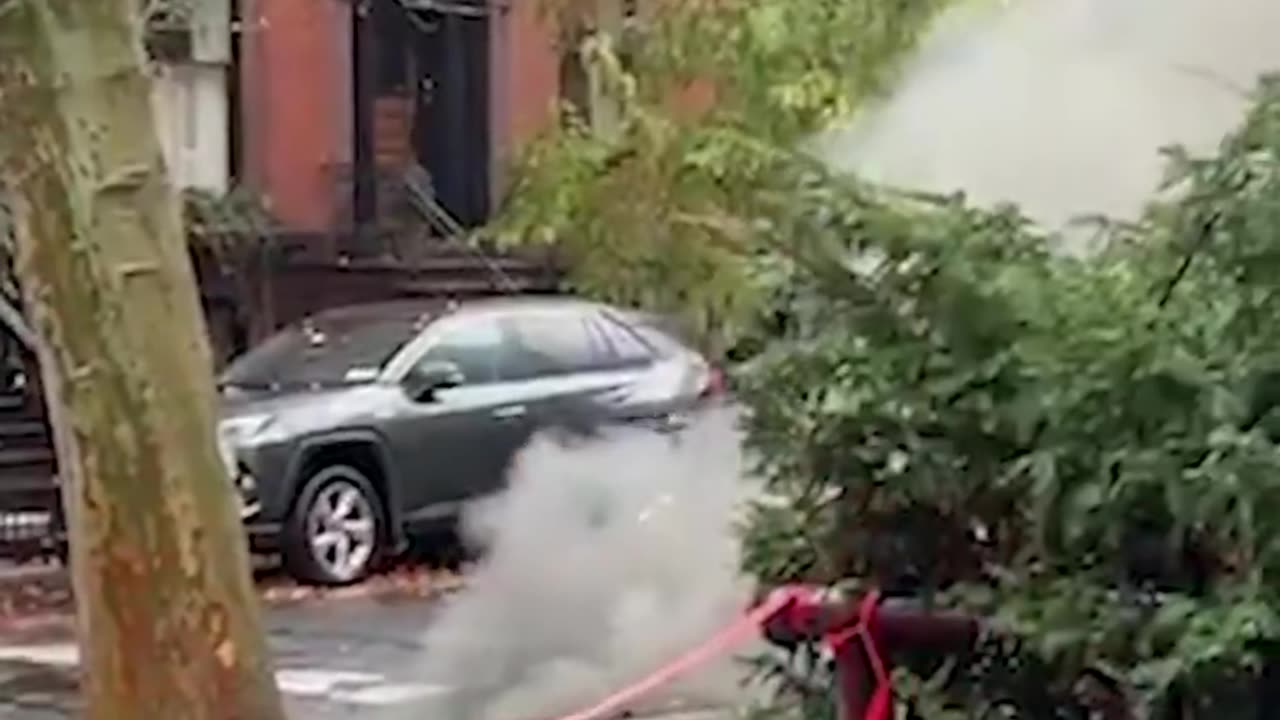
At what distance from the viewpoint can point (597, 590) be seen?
865 cm

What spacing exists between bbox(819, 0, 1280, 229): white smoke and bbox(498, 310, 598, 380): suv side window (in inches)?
412

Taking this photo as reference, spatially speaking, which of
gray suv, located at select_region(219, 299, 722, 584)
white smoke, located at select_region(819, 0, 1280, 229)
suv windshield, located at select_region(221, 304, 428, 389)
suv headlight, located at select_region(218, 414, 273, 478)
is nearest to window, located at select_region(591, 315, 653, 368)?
gray suv, located at select_region(219, 299, 722, 584)

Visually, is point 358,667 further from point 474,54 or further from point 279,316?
point 474,54

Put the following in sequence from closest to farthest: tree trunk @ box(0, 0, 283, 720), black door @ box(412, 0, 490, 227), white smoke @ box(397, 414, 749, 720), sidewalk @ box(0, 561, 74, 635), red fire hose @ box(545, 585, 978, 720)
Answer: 1. red fire hose @ box(545, 585, 978, 720)
2. tree trunk @ box(0, 0, 283, 720)
3. white smoke @ box(397, 414, 749, 720)
4. sidewalk @ box(0, 561, 74, 635)
5. black door @ box(412, 0, 490, 227)

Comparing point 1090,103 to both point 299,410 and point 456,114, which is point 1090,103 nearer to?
point 299,410

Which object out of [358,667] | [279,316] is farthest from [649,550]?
[279,316]

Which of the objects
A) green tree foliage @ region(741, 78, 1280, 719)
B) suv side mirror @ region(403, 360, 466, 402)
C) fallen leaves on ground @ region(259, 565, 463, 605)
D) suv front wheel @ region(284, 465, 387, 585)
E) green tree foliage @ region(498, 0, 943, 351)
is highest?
green tree foliage @ region(741, 78, 1280, 719)

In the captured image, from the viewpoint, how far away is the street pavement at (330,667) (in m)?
10.2

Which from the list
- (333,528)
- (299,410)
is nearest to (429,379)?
(299,410)

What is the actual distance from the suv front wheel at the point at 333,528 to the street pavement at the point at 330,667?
1.95 feet

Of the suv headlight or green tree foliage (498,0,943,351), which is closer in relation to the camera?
green tree foliage (498,0,943,351)

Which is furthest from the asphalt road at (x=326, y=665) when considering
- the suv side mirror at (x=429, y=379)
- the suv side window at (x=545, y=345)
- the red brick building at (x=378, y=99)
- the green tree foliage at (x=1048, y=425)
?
the red brick building at (x=378, y=99)

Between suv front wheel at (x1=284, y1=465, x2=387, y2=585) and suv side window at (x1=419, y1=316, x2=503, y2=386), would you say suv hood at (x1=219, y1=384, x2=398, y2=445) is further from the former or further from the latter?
suv side window at (x1=419, y1=316, x2=503, y2=386)

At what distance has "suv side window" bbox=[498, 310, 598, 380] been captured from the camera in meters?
15.8
